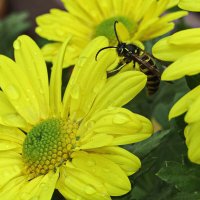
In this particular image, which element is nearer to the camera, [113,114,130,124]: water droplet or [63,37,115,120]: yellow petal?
[113,114,130,124]: water droplet

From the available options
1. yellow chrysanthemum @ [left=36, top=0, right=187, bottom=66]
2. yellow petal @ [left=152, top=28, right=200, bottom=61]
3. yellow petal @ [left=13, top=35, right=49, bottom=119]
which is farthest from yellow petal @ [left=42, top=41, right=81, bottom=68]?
yellow petal @ [left=152, top=28, right=200, bottom=61]

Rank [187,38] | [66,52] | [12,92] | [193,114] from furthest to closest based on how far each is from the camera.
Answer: [66,52], [12,92], [187,38], [193,114]

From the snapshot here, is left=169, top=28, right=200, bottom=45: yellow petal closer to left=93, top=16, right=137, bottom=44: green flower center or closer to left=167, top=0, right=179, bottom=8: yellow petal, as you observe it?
left=167, top=0, right=179, bottom=8: yellow petal

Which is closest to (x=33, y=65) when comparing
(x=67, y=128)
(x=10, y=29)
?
(x=67, y=128)

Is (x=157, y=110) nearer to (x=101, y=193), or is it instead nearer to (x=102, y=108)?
(x=102, y=108)

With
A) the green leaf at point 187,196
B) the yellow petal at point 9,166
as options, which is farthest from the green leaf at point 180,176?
the yellow petal at point 9,166

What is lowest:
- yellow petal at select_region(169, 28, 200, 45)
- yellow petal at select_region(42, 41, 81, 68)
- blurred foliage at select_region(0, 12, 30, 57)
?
blurred foliage at select_region(0, 12, 30, 57)

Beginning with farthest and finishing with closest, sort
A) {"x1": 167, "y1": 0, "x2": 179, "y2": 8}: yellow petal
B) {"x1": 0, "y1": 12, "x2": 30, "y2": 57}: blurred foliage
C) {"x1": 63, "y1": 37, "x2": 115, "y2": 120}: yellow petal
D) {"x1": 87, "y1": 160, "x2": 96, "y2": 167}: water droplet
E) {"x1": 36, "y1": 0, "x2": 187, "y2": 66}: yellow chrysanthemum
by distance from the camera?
{"x1": 0, "y1": 12, "x2": 30, "y2": 57}: blurred foliage < {"x1": 36, "y1": 0, "x2": 187, "y2": 66}: yellow chrysanthemum < {"x1": 167, "y1": 0, "x2": 179, "y2": 8}: yellow petal < {"x1": 63, "y1": 37, "x2": 115, "y2": 120}: yellow petal < {"x1": 87, "y1": 160, "x2": 96, "y2": 167}: water droplet

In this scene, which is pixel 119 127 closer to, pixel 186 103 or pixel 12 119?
pixel 186 103
